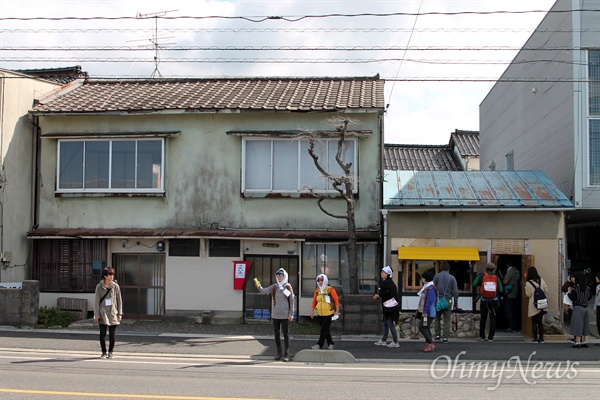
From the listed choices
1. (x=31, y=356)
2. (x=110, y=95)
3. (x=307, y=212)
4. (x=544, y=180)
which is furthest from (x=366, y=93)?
(x=31, y=356)

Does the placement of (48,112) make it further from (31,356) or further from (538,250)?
(538,250)

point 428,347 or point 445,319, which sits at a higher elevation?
point 445,319

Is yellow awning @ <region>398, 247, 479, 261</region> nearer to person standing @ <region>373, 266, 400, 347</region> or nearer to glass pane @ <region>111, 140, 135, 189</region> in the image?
person standing @ <region>373, 266, 400, 347</region>

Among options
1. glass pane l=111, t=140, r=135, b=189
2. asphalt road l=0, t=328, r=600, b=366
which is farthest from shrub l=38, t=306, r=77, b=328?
glass pane l=111, t=140, r=135, b=189

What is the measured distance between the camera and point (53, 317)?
1706 centimetres

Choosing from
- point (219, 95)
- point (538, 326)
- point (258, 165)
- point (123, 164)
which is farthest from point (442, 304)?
point (123, 164)

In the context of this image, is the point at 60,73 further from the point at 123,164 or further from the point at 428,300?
the point at 428,300

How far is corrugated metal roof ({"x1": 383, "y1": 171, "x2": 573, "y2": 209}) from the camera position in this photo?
52.3 feet

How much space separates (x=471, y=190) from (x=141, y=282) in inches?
383

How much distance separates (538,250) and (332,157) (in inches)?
235

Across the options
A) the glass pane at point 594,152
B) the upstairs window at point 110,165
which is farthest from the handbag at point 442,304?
the upstairs window at point 110,165

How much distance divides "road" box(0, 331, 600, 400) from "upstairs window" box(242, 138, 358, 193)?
4666mm

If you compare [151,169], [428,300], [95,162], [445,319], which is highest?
[95,162]

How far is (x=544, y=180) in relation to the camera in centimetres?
1727
